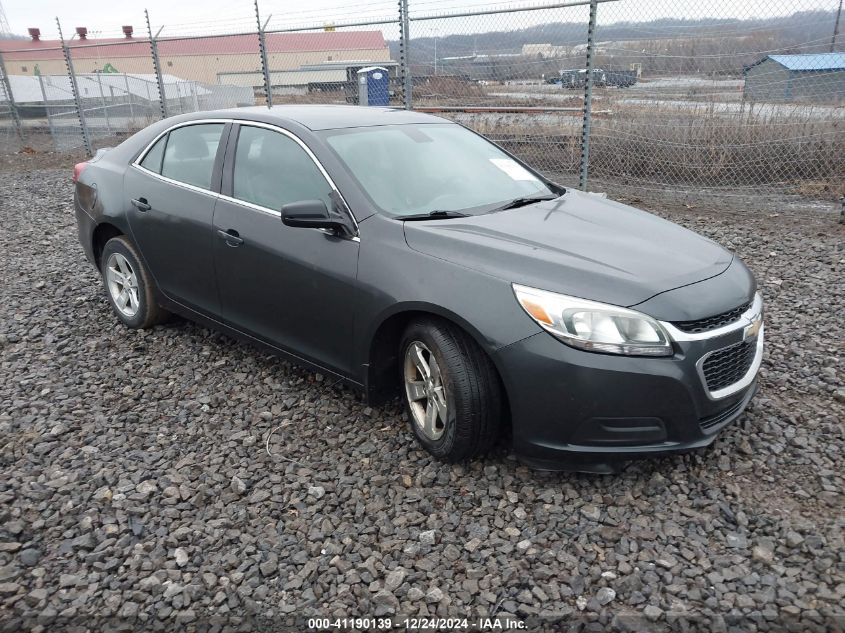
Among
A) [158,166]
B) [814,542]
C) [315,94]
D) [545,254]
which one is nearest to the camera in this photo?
[814,542]

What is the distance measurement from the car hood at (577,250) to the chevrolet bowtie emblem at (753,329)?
272 mm

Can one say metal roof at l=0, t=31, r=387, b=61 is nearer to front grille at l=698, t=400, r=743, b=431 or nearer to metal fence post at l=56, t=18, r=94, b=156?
metal fence post at l=56, t=18, r=94, b=156

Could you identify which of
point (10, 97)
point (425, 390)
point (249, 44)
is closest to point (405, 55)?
point (425, 390)

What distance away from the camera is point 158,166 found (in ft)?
14.6

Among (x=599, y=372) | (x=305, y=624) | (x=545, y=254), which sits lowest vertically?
(x=305, y=624)

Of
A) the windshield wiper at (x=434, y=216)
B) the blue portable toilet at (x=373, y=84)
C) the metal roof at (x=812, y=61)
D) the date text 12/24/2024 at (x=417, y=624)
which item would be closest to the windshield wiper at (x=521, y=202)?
the windshield wiper at (x=434, y=216)

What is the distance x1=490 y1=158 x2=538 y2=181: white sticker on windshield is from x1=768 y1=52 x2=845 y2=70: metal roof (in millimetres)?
4926

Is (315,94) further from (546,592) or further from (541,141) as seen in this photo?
(546,592)

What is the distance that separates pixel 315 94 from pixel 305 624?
11.7m

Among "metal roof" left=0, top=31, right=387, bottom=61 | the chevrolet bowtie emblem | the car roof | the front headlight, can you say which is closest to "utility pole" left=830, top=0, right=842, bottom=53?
the car roof

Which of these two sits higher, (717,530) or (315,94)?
(315,94)

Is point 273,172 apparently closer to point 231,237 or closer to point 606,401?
point 231,237

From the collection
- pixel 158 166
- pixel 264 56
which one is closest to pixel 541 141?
pixel 264 56

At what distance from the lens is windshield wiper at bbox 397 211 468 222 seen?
128 inches
